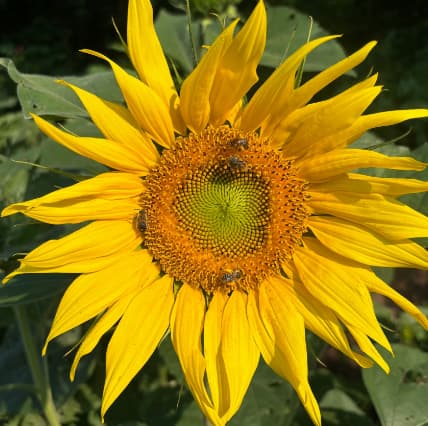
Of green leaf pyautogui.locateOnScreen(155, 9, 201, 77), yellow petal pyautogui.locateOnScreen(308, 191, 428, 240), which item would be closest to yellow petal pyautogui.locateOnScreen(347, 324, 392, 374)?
yellow petal pyautogui.locateOnScreen(308, 191, 428, 240)

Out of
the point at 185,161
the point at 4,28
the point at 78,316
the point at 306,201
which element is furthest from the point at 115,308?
the point at 4,28

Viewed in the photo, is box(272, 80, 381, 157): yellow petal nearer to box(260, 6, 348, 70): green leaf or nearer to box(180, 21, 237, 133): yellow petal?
box(180, 21, 237, 133): yellow petal

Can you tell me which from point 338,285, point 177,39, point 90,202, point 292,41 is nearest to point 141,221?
point 90,202

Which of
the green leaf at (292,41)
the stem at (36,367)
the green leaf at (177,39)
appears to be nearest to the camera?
the stem at (36,367)

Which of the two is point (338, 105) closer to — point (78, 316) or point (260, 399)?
point (78, 316)

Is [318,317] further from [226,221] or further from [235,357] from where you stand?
[226,221]

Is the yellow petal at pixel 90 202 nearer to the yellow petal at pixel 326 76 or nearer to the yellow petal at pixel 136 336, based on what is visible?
the yellow petal at pixel 136 336

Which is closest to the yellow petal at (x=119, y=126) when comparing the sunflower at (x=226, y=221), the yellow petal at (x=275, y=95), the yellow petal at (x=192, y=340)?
the sunflower at (x=226, y=221)
